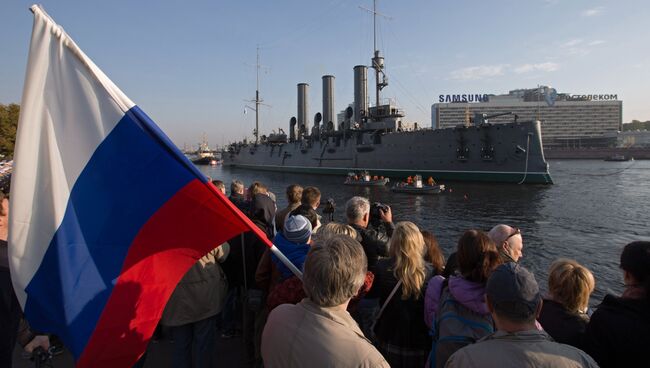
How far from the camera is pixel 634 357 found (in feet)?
6.32

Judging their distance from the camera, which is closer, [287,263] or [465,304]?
[465,304]

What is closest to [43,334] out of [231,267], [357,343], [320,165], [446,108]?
[231,267]

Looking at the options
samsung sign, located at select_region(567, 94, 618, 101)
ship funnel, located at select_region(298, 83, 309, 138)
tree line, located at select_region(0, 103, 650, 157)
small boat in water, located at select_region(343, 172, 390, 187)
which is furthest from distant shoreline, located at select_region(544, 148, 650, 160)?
tree line, located at select_region(0, 103, 650, 157)

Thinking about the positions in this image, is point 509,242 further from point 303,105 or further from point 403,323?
point 303,105

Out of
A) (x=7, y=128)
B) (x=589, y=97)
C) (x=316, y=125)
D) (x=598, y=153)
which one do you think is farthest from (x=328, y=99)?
(x=589, y=97)

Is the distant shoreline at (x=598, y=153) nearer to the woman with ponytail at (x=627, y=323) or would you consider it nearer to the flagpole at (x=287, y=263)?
the woman with ponytail at (x=627, y=323)

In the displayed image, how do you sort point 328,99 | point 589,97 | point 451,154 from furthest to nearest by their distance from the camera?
1. point 589,97
2. point 328,99
3. point 451,154

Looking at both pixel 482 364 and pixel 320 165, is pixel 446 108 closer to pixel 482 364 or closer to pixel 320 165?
pixel 320 165

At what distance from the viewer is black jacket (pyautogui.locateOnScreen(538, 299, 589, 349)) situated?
2.24 meters

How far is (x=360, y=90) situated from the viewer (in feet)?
161

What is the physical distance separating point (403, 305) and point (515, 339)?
1267 mm

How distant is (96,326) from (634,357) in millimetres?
2974

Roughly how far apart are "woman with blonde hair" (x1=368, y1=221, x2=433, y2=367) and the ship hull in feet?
110

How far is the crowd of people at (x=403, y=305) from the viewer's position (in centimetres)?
149
